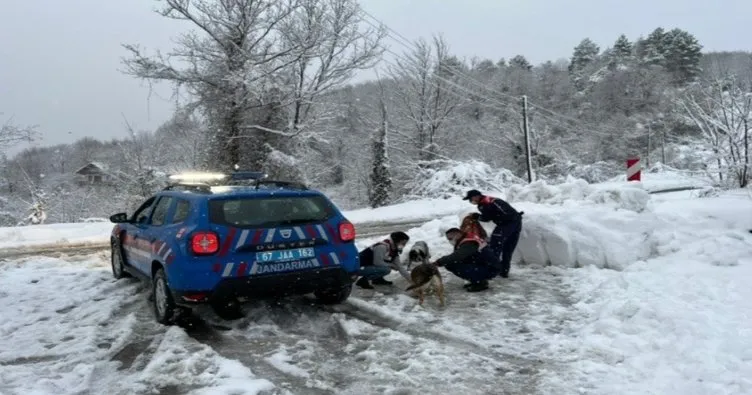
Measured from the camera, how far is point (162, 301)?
6203 mm

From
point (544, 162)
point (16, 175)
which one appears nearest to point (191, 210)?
point (544, 162)

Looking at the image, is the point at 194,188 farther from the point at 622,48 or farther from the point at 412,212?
the point at 622,48

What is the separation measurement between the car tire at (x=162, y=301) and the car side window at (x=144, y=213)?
1.31 meters

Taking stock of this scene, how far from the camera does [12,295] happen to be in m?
7.95

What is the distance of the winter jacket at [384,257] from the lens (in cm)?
788

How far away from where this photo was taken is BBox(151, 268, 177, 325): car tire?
607 cm

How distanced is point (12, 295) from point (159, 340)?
3.63 meters

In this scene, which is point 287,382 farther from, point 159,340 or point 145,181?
point 145,181

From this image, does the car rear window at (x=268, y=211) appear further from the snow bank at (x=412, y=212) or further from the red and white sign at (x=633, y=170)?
the snow bank at (x=412, y=212)

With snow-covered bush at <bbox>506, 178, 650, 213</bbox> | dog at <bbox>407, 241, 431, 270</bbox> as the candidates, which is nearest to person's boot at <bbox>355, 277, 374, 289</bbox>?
dog at <bbox>407, 241, 431, 270</bbox>

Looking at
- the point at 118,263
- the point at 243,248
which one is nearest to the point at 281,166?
the point at 118,263

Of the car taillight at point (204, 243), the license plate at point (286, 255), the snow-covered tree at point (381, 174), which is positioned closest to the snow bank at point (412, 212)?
the snow-covered tree at point (381, 174)

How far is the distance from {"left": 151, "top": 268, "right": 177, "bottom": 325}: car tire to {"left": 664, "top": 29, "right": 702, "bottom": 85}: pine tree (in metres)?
85.1

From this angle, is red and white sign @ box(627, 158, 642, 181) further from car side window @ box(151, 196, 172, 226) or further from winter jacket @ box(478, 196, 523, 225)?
car side window @ box(151, 196, 172, 226)
